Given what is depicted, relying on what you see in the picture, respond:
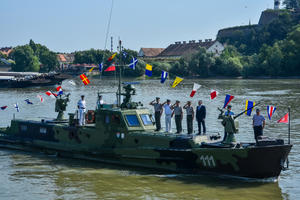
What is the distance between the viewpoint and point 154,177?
61.1 ft

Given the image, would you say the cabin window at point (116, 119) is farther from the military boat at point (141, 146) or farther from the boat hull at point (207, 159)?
the boat hull at point (207, 159)

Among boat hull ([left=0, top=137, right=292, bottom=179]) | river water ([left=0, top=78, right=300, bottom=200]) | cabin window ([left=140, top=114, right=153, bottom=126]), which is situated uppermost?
cabin window ([left=140, top=114, right=153, bottom=126])

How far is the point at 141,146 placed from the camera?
754 inches

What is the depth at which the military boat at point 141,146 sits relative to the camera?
16984mm

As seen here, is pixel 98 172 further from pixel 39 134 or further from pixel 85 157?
pixel 39 134

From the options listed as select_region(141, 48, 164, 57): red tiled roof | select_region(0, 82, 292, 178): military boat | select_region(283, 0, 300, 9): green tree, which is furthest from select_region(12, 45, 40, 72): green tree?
select_region(0, 82, 292, 178): military boat

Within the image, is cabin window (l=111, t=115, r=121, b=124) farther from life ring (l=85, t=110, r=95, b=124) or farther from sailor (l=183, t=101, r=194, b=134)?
sailor (l=183, t=101, r=194, b=134)

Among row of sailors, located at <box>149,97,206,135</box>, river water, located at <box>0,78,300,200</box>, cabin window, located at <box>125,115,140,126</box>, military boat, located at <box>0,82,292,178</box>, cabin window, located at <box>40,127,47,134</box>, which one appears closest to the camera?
river water, located at <box>0,78,300,200</box>

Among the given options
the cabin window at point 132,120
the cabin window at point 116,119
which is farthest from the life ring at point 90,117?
the cabin window at point 132,120

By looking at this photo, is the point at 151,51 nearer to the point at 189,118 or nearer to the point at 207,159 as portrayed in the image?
the point at 189,118

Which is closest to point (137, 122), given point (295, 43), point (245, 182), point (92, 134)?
point (92, 134)

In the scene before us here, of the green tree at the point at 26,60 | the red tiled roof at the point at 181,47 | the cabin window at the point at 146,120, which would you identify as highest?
the red tiled roof at the point at 181,47

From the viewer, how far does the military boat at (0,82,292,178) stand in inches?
669

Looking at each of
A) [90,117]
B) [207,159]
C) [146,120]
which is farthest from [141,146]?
[90,117]
